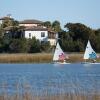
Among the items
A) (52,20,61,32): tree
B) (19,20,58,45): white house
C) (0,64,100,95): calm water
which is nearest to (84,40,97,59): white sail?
(0,64,100,95): calm water

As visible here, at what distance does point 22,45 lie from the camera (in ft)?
256

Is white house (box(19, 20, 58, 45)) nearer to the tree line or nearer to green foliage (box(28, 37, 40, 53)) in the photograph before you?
the tree line

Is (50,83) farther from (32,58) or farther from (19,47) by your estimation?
(19,47)

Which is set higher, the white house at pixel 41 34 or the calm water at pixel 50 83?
the calm water at pixel 50 83

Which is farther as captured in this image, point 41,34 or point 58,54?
point 41,34

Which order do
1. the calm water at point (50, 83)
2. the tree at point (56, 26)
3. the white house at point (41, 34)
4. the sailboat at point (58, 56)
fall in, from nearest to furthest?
the calm water at point (50, 83)
the sailboat at point (58, 56)
the white house at point (41, 34)
the tree at point (56, 26)

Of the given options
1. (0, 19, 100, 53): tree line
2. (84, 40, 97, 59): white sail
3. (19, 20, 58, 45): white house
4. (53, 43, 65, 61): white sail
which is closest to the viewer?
(84, 40, 97, 59): white sail

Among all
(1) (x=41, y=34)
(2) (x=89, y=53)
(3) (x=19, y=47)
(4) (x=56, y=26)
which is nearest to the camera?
(2) (x=89, y=53)

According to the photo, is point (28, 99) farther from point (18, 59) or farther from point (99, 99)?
point (18, 59)

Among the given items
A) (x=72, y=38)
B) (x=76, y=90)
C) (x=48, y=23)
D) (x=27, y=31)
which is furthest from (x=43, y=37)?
(x=76, y=90)

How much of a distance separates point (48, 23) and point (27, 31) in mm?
23685

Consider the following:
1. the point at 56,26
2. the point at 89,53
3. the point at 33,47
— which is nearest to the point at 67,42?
the point at 33,47

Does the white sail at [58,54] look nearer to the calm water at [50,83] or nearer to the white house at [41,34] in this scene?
the calm water at [50,83]

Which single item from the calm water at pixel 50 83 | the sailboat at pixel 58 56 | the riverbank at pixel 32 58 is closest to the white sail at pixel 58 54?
the sailboat at pixel 58 56
